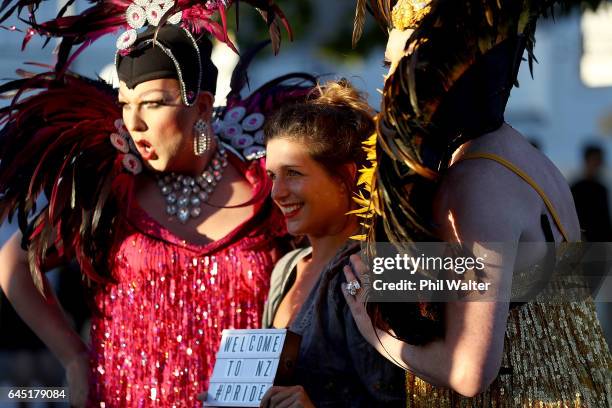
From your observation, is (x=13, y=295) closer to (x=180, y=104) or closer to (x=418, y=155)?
(x=180, y=104)

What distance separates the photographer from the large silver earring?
3.40 m

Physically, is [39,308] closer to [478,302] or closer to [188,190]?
[188,190]

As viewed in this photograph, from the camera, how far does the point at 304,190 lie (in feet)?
9.26

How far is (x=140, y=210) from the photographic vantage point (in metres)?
3.45

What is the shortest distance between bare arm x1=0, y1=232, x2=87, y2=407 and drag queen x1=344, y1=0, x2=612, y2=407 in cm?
155

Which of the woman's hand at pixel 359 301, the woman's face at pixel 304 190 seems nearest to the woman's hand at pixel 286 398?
the woman's hand at pixel 359 301

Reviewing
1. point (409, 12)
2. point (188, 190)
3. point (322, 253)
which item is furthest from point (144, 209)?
point (409, 12)

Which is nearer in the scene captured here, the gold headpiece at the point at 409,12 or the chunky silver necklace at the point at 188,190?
the gold headpiece at the point at 409,12

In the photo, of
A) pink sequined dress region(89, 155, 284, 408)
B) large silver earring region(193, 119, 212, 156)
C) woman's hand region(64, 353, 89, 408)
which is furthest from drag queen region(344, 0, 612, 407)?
woman's hand region(64, 353, 89, 408)

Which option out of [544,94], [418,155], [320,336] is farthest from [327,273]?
[544,94]

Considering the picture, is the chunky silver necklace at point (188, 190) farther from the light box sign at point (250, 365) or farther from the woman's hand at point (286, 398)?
the woman's hand at point (286, 398)

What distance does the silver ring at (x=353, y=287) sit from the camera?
234cm

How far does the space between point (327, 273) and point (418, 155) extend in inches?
26.9

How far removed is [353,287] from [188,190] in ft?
4.13
